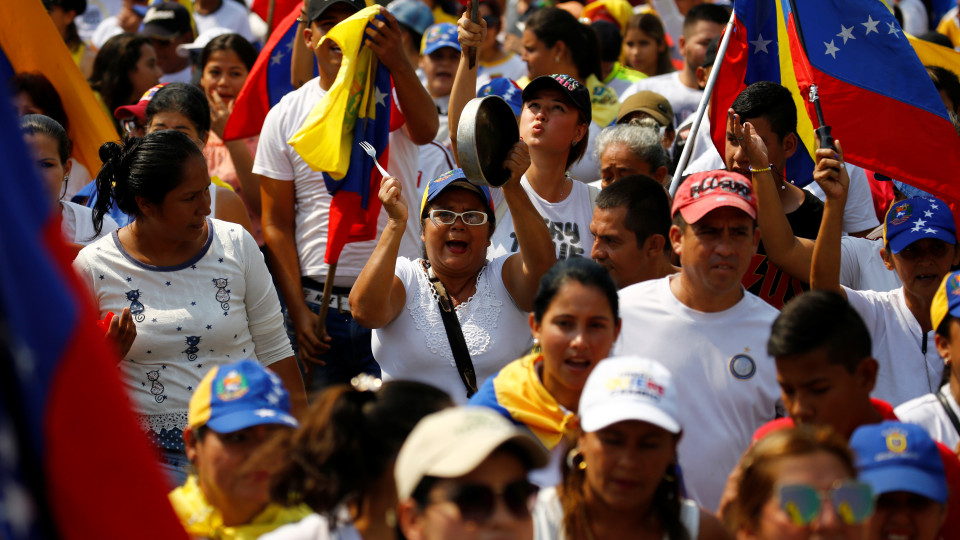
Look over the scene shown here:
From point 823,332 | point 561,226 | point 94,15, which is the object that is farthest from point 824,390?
point 94,15

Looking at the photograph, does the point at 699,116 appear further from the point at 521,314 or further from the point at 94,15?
the point at 94,15

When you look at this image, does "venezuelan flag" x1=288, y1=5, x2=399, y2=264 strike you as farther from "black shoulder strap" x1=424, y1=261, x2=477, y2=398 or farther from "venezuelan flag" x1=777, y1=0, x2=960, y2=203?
"venezuelan flag" x1=777, y1=0, x2=960, y2=203

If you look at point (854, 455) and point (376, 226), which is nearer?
point (854, 455)

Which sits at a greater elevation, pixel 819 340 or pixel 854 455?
pixel 819 340

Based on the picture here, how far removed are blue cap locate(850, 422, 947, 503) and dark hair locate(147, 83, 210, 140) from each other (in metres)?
4.11

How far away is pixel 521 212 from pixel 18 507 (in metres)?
3.25

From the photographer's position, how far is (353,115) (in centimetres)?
558

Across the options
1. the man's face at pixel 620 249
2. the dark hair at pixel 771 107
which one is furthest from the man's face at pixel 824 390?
the dark hair at pixel 771 107

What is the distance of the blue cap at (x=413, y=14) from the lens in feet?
27.0

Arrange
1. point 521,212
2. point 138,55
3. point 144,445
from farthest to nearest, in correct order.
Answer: point 138,55, point 521,212, point 144,445

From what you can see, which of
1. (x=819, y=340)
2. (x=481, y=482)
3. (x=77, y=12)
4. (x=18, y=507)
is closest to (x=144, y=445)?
(x=18, y=507)

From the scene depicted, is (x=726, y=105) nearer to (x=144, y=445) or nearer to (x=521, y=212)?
(x=521, y=212)

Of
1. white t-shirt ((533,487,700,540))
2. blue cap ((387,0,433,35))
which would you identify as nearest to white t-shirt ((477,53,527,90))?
blue cap ((387,0,433,35))

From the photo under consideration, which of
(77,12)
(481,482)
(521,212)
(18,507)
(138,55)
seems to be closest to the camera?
(18,507)
